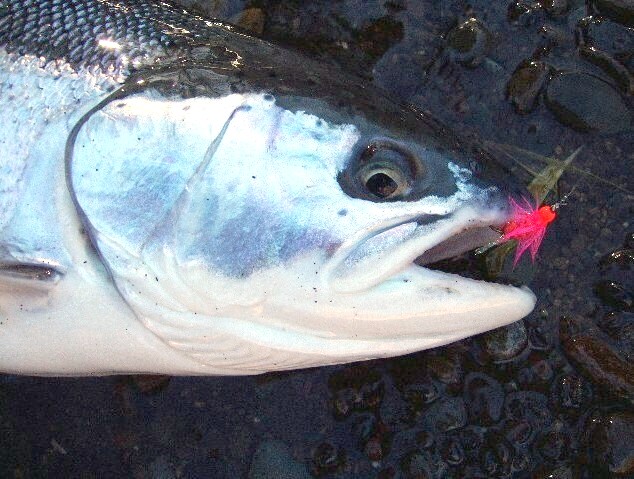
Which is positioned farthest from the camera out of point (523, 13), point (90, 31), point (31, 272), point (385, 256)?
point (523, 13)

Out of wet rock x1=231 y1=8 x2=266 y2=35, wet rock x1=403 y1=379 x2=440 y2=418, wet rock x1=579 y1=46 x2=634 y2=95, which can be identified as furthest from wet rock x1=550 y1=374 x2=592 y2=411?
wet rock x1=231 y1=8 x2=266 y2=35

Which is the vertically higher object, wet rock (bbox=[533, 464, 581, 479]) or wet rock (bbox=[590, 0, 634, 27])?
wet rock (bbox=[590, 0, 634, 27])

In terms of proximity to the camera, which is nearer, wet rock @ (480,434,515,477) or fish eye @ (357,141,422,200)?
fish eye @ (357,141,422,200)

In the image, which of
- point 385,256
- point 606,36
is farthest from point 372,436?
point 606,36

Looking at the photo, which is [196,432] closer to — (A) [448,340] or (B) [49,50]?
(A) [448,340]

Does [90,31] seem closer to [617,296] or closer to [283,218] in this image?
[283,218]

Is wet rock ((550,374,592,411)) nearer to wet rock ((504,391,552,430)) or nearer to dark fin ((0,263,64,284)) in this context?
wet rock ((504,391,552,430))
